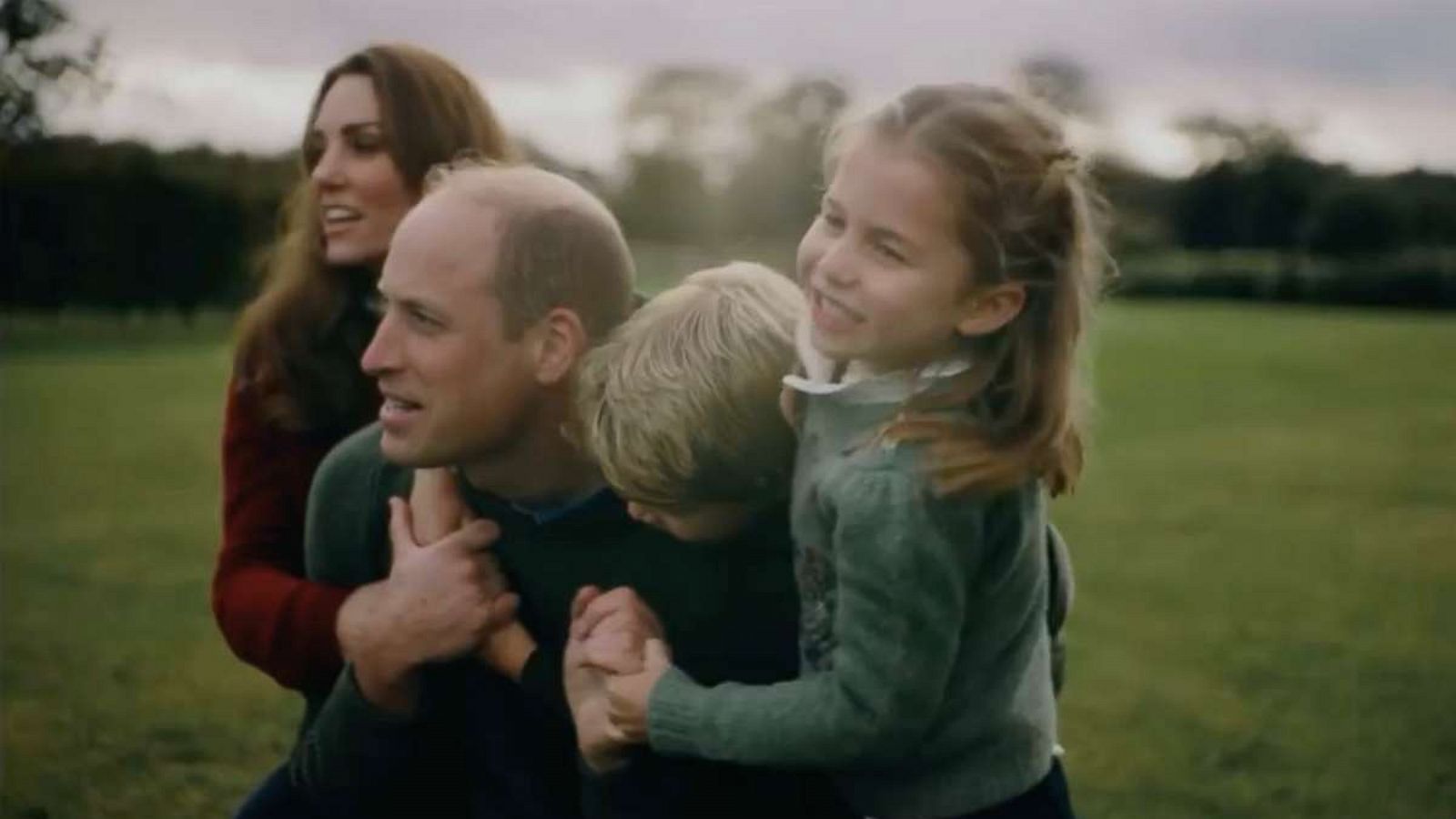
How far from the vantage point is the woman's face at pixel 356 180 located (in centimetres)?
235

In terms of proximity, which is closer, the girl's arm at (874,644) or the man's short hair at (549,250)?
the girl's arm at (874,644)

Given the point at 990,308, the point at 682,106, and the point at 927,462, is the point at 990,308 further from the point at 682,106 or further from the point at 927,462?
the point at 682,106

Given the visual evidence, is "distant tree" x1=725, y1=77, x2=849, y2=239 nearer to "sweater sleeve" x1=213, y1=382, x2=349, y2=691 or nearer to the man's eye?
"sweater sleeve" x1=213, y1=382, x2=349, y2=691

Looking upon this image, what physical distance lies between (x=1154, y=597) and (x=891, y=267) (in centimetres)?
530

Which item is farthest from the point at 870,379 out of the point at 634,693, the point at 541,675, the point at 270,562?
the point at 270,562

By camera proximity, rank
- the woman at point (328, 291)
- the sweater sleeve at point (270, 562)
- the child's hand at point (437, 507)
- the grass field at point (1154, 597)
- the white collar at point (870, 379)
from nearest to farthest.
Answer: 1. the white collar at point (870, 379)
2. the child's hand at point (437, 507)
3. the sweater sleeve at point (270, 562)
4. the woman at point (328, 291)
5. the grass field at point (1154, 597)

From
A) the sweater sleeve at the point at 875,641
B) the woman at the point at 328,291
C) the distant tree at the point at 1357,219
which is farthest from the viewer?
the distant tree at the point at 1357,219

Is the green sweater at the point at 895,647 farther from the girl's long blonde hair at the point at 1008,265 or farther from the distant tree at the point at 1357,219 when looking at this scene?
the distant tree at the point at 1357,219

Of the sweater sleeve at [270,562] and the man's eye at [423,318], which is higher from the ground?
the man's eye at [423,318]

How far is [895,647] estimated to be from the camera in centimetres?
150

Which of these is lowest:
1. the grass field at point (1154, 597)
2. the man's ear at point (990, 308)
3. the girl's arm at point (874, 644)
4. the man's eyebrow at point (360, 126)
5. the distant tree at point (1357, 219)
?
the grass field at point (1154, 597)

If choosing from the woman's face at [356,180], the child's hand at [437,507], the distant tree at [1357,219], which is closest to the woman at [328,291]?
the woman's face at [356,180]

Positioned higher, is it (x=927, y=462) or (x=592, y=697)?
(x=927, y=462)

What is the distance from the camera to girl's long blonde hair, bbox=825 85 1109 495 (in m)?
1.54
